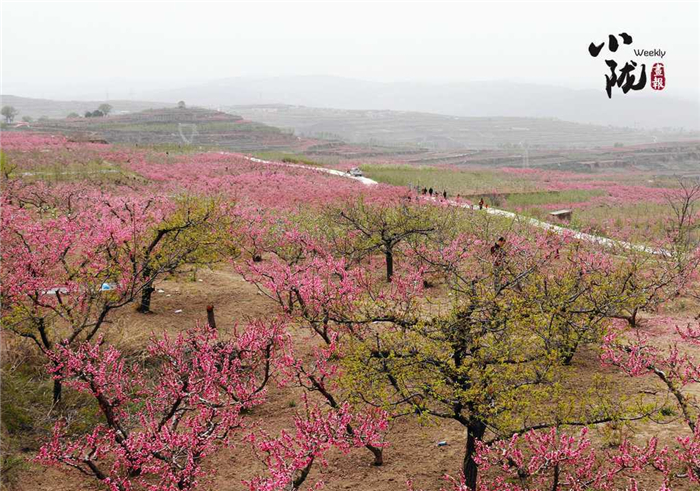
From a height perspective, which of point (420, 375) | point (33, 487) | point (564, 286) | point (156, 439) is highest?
Answer: point (564, 286)

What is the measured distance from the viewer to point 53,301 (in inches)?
489

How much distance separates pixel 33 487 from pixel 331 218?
45.7ft

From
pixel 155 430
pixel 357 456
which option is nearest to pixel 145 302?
pixel 155 430

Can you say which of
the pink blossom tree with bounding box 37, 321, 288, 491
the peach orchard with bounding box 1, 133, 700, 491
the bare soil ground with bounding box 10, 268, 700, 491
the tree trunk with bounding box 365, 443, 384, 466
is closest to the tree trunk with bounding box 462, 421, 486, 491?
the peach orchard with bounding box 1, 133, 700, 491

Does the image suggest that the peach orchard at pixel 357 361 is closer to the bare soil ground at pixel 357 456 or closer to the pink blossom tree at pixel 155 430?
the pink blossom tree at pixel 155 430

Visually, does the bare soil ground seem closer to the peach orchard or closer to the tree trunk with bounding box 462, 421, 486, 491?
the peach orchard

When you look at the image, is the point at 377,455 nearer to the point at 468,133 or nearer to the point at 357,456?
the point at 357,456

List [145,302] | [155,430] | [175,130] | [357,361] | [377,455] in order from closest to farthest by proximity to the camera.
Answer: [155,430] < [357,361] < [377,455] < [145,302] < [175,130]

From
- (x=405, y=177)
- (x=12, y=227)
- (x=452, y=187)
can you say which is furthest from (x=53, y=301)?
(x=405, y=177)

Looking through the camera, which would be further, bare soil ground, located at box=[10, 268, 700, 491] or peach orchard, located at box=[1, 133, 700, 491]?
bare soil ground, located at box=[10, 268, 700, 491]

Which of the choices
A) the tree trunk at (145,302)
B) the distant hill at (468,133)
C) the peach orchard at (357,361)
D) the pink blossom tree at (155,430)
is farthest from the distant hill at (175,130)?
the pink blossom tree at (155,430)

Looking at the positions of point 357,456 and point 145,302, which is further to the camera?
point 145,302

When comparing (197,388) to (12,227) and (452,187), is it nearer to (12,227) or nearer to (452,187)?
(12,227)

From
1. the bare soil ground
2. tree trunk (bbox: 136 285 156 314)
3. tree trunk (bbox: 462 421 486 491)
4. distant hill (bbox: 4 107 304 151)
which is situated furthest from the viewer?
distant hill (bbox: 4 107 304 151)
